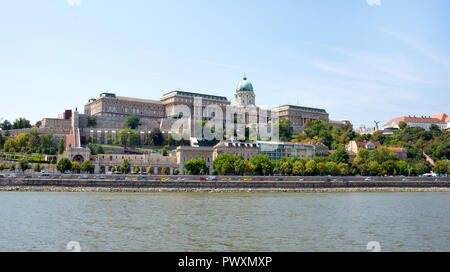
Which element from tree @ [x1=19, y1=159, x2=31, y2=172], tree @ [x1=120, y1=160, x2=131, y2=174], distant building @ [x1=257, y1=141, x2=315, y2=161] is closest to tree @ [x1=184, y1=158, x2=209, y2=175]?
tree @ [x1=120, y1=160, x2=131, y2=174]

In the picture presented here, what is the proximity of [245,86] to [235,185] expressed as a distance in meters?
89.9

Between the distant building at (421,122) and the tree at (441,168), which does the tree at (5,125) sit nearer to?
the tree at (441,168)

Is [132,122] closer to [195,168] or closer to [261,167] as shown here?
[195,168]

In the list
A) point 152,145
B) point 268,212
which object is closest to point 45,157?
point 152,145

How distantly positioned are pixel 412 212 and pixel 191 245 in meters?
22.2

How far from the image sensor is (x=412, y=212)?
116 feet

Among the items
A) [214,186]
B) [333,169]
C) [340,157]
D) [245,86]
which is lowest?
[214,186]

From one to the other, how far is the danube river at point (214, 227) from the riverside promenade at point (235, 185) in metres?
16.6

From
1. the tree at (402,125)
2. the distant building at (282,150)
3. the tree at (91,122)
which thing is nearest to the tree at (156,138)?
the tree at (91,122)

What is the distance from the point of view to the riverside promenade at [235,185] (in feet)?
176

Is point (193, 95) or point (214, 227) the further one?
point (193, 95)

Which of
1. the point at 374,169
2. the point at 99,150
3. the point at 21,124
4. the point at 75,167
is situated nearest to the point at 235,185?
the point at 75,167

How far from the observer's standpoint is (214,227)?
25.5 m
